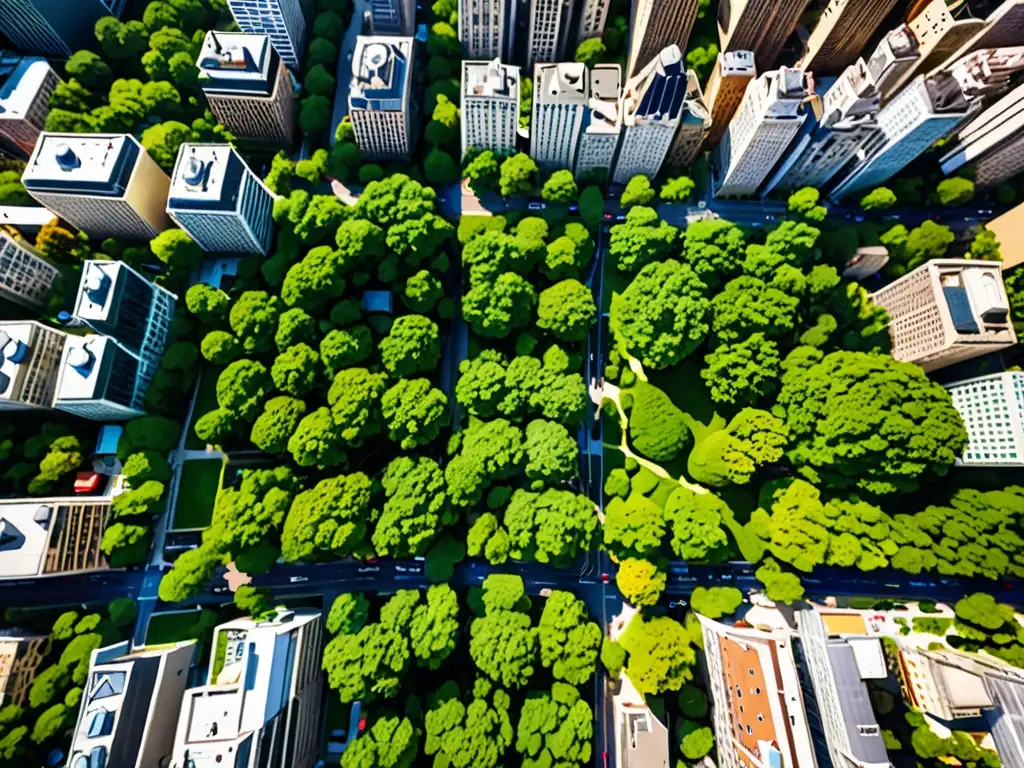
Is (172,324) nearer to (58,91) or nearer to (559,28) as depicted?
(58,91)

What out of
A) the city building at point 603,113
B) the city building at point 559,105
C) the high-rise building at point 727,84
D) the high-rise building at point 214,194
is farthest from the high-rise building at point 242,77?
the high-rise building at point 727,84

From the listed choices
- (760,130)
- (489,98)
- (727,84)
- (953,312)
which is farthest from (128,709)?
(953,312)

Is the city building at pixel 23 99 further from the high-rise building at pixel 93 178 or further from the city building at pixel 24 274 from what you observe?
the city building at pixel 24 274

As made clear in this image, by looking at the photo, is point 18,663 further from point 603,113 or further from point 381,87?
point 603,113

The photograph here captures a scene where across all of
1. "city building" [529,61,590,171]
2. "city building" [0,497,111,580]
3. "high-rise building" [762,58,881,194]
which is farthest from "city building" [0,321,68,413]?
"high-rise building" [762,58,881,194]

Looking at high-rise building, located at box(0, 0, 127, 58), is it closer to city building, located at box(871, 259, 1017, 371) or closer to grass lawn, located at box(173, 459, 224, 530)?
grass lawn, located at box(173, 459, 224, 530)

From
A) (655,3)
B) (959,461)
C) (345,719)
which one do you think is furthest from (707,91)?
(345,719)
